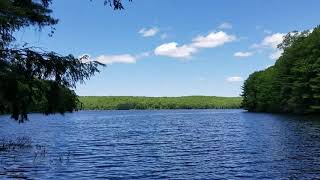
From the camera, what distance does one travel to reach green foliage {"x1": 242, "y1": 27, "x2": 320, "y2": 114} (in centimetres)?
10588

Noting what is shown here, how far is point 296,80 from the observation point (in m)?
117

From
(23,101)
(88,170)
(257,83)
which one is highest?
(257,83)

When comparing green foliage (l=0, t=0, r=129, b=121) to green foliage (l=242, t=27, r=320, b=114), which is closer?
green foliage (l=0, t=0, r=129, b=121)

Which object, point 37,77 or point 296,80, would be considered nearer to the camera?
point 37,77

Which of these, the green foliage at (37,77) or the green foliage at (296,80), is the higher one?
the green foliage at (296,80)

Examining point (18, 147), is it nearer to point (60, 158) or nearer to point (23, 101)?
point (60, 158)

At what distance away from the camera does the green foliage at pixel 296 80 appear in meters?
106

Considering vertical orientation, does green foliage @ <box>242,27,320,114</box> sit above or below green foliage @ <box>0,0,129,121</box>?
above

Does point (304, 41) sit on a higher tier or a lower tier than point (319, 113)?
higher

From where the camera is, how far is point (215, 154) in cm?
3712

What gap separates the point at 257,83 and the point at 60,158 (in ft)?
463

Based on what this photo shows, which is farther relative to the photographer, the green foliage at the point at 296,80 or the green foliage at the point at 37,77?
the green foliage at the point at 296,80

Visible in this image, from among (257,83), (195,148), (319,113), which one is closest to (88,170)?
(195,148)

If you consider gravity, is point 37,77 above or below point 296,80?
below
